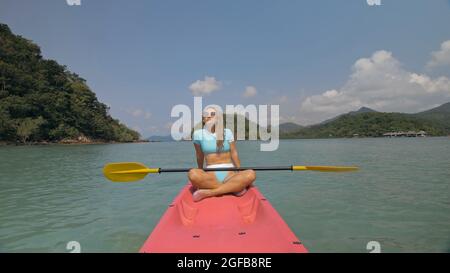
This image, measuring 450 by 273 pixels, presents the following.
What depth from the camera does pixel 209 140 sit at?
4.62 meters

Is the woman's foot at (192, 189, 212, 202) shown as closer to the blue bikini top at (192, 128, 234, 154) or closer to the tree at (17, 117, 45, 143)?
the blue bikini top at (192, 128, 234, 154)

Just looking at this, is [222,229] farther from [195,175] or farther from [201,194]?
[195,175]

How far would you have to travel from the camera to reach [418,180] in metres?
10.8

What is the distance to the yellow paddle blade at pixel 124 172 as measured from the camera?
18.9 feet

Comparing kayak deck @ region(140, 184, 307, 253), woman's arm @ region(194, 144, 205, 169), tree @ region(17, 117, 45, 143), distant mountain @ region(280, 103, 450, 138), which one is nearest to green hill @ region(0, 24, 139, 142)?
tree @ region(17, 117, 45, 143)

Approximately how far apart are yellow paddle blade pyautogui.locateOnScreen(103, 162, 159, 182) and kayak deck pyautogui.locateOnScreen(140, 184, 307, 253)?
158 centimetres

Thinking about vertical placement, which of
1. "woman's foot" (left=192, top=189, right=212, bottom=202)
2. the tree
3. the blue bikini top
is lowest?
"woman's foot" (left=192, top=189, right=212, bottom=202)

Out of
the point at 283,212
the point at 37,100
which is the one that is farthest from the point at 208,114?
the point at 37,100

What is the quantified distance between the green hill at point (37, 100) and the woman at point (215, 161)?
55.8 m

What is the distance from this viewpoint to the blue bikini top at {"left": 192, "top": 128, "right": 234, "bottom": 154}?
4.63 meters

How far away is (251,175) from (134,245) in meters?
2.22
